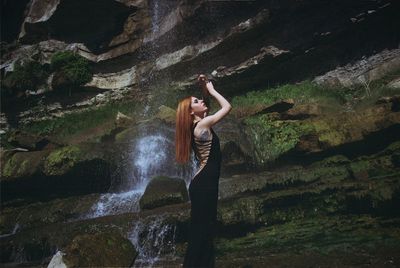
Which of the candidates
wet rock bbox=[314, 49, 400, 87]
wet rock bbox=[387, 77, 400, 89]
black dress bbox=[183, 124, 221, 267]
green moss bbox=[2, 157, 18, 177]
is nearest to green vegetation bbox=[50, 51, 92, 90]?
green moss bbox=[2, 157, 18, 177]

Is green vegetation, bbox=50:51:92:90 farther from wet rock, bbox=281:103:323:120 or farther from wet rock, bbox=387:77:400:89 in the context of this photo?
wet rock, bbox=387:77:400:89

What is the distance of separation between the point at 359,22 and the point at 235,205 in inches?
362

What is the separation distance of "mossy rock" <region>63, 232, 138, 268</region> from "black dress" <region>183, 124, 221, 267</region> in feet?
8.96

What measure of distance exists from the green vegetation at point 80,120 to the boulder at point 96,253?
12.3 meters

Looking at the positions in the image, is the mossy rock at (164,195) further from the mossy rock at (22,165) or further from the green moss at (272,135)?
the mossy rock at (22,165)

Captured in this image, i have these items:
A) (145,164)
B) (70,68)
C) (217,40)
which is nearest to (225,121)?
(145,164)

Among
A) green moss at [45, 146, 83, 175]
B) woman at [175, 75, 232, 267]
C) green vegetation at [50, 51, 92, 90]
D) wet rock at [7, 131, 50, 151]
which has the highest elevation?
green vegetation at [50, 51, 92, 90]

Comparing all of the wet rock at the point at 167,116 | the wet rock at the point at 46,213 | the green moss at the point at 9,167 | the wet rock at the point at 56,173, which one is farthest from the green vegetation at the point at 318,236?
the green moss at the point at 9,167

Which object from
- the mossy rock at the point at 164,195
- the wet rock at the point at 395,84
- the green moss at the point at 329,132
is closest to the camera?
the mossy rock at the point at 164,195

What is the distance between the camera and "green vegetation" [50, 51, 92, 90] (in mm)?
18750

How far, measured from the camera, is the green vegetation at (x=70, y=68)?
18.8m

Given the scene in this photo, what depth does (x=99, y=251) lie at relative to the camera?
6.41 metres

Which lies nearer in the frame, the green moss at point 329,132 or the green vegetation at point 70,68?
the green moss at point 329,132

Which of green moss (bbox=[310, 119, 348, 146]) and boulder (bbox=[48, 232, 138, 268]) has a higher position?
green moss (bbox=[310, 119, 348, 146])
